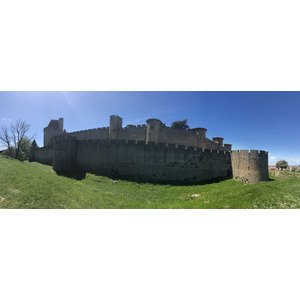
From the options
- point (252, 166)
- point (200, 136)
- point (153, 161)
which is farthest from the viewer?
point (200, 136)

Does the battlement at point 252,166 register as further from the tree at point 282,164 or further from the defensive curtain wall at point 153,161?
the tree at point 282,164

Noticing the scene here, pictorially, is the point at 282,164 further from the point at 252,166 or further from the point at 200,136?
the point at 252,166

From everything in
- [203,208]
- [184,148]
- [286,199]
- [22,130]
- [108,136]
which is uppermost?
[108,136]

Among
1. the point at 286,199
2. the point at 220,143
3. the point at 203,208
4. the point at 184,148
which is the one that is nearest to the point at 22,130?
the point at 184,148

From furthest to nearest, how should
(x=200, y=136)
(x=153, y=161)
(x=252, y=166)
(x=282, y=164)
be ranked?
1. (x=282, y=164)
2. (x=200, y=136)
3. (x=252, y=166)
4. (x=153, y=161)

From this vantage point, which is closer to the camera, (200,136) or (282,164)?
(200,136)

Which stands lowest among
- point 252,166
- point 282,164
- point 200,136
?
point 252,166

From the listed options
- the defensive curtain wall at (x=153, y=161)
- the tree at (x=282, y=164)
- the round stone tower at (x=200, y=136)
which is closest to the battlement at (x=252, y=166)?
the defensive curtain wall at (x=153, y=161)

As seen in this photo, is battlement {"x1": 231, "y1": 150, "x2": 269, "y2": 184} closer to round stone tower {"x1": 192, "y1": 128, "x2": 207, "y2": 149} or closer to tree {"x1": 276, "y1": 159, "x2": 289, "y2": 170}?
round stone tower {"x1": 192, "y1": 128, "x2": 207, "y2": 149}

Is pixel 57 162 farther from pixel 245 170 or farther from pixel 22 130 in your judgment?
pixel 245 170

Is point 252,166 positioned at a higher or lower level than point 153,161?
lower

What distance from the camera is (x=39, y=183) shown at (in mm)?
5039

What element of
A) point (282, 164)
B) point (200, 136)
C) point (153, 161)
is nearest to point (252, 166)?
point (153, 161)

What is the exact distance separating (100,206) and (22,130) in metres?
17.3
